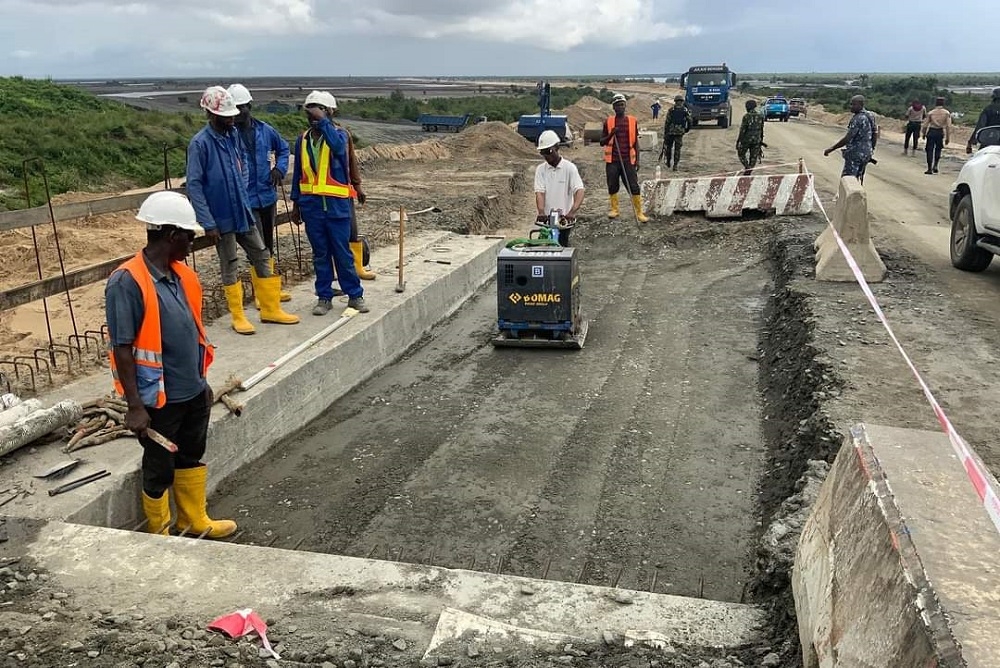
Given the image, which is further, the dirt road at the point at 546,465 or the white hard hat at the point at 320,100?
the white hard hat at the point at 320,100

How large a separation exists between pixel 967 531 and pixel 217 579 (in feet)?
9.68

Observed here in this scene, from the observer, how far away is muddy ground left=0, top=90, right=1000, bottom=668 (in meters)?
3.14

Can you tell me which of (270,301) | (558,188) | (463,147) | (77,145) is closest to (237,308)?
(270,301)

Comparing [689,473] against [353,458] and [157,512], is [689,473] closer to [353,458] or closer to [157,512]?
[353,458]

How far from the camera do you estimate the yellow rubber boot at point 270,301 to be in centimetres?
683

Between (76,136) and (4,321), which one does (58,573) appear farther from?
(76,136)

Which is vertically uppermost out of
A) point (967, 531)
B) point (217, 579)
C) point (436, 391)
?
point (967, 531)

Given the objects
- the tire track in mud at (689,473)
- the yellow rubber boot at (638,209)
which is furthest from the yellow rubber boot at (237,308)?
the yellow rubber boot at (638,209)

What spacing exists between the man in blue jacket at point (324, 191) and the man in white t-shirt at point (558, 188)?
2425 millimetres

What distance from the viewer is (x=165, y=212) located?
371cm

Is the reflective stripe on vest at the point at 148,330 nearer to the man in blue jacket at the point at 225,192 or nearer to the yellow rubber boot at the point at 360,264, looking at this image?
the man in blue jacket at the point at 225,192

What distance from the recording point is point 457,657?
2.85 metres

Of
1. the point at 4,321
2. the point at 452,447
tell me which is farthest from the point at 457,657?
the point at 4,321

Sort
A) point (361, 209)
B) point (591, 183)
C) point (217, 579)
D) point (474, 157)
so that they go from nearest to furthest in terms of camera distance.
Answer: point (217, 579) < point (361, 209) < point (591, 183) < point (474, 157)
